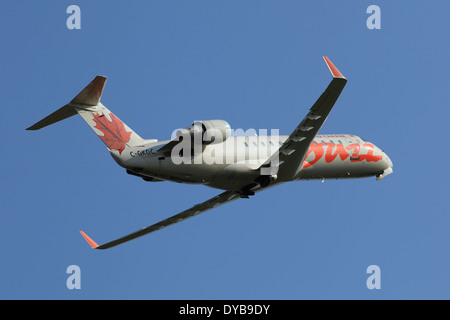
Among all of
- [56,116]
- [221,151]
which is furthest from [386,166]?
[56,116]

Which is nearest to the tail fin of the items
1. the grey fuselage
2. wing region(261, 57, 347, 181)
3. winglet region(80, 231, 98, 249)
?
the grey fuselage

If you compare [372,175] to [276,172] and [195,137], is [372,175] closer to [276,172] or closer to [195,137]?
[276,172]

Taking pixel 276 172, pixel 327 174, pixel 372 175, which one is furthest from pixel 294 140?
pixel 372 175

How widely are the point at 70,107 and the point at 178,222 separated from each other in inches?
410

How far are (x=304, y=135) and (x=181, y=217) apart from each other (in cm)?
1008

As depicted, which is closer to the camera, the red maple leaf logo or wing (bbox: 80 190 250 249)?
the red maple leaf logo

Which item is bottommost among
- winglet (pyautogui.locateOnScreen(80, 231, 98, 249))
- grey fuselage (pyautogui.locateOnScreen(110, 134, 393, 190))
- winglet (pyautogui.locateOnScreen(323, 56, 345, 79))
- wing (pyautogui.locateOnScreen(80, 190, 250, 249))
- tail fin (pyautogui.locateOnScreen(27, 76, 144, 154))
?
winglet (pyautogui.locateOnScreen(80, 231, 98, 249))

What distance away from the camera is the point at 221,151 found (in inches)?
1610

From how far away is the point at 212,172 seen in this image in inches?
1609

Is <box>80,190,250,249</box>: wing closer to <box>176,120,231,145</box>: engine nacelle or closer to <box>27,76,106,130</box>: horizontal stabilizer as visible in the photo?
<box>176,120,231,145</box>: engine nacelle

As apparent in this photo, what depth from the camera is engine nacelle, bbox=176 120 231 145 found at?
1518 inches

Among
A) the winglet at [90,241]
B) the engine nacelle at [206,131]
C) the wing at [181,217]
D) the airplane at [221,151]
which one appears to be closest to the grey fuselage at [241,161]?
the airplane at [221,151]

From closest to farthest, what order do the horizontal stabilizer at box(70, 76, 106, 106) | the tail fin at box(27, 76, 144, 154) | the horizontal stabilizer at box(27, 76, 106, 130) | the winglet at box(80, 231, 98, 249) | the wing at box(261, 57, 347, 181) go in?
the wing at box(261, 57, 347, 181), the horizontal stabilizer at box(70, 76, 106, 106), the horizontal stabilizer at box(27, 76, 106, 130), the tail fin at box(27, 76, 144, 154), the winglet at box(80, 231, 98, 249)

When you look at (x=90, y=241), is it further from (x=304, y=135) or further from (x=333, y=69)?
(x=333, y=69)
